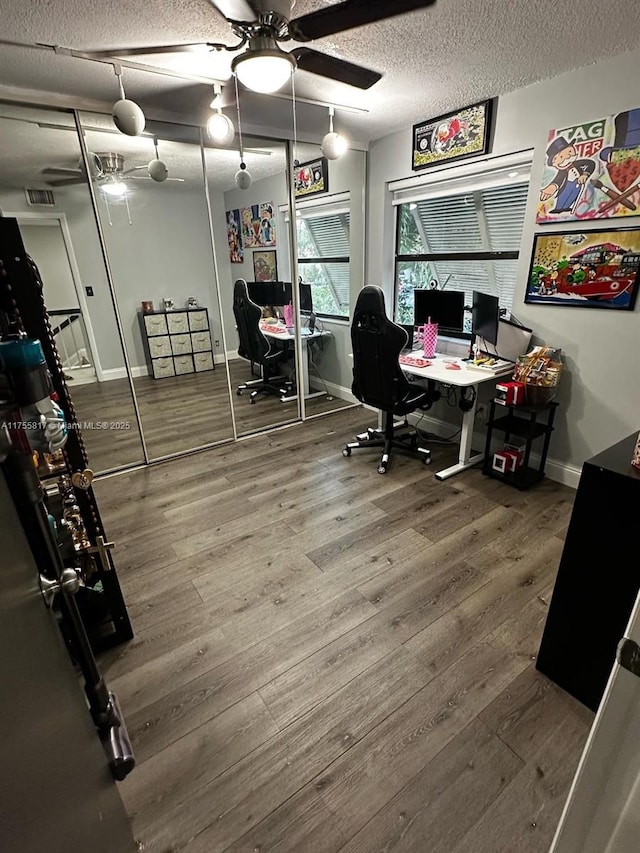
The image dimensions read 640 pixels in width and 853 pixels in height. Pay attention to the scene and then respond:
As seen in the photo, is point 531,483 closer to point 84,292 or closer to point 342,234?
point 342,234

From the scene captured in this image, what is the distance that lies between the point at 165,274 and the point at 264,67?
99.1 inches

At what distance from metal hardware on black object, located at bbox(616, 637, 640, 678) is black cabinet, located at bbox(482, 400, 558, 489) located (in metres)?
2.14

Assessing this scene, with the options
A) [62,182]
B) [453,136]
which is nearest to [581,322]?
[453,136]

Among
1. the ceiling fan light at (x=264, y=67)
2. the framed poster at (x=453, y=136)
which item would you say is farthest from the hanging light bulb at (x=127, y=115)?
the framed poster at (x=453, y=136)

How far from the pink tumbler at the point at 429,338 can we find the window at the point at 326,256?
4.46 feet

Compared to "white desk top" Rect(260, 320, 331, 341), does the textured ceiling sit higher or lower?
higher

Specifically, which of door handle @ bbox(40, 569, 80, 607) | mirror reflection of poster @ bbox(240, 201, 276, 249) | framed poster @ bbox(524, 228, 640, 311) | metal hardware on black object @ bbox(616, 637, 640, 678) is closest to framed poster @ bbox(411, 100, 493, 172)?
framed poster @ bbox(524, 228, 640, 311)

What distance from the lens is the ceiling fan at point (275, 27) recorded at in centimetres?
138

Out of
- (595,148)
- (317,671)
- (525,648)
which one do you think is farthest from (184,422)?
(595,148)

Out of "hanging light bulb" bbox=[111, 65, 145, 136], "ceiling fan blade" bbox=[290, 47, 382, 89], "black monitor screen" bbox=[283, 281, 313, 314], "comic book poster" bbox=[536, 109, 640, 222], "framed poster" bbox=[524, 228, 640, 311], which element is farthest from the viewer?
"black monitor screen" bbox=[283, 281, 313, 314]

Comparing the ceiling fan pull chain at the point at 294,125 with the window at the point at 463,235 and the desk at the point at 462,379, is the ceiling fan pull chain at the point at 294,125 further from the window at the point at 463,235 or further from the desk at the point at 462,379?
the desk at the point at 462,379

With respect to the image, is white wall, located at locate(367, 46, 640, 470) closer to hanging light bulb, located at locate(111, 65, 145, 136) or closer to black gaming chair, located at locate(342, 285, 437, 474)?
black gaming chair, located at locate(342, 285, 437, 474)

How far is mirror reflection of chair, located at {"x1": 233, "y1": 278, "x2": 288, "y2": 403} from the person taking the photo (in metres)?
3.80

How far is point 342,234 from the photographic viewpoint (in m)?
4.22
